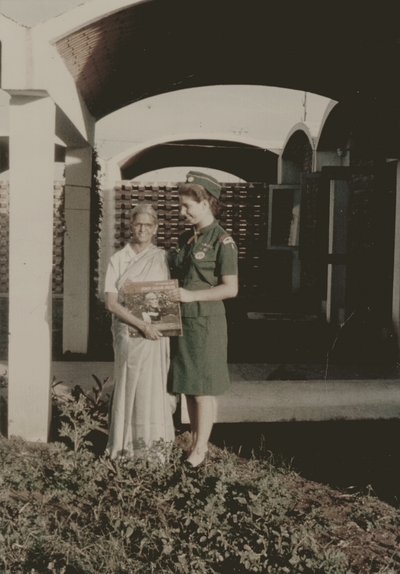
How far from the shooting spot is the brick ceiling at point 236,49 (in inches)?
200

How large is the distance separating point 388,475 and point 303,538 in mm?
1296

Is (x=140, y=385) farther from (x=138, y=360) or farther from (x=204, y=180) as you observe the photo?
(x=204, y=180)

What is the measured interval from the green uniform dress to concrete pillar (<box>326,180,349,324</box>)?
6.23 meters

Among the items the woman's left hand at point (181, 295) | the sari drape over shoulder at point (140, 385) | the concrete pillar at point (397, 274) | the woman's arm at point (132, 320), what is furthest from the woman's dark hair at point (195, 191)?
the concrete pillar at point (397, 274)

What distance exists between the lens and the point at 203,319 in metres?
3.87

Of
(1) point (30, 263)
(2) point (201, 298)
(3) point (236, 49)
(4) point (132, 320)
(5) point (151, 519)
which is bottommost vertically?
(5) point (151, 519)

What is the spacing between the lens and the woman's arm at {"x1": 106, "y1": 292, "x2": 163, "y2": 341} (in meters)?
3.79

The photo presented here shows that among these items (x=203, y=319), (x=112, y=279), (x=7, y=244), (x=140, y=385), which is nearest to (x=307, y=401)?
(x=203, y=319)

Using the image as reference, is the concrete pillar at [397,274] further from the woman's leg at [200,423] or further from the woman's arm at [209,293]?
the woman's arm at [209,293]

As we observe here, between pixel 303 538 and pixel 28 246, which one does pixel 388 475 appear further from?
pixel 28 246

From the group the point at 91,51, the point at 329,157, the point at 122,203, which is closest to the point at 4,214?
the point at 122,203

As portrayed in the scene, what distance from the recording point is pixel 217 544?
303 centimetres

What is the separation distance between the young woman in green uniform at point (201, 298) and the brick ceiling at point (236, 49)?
5.66ft

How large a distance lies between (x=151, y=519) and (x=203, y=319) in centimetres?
115
